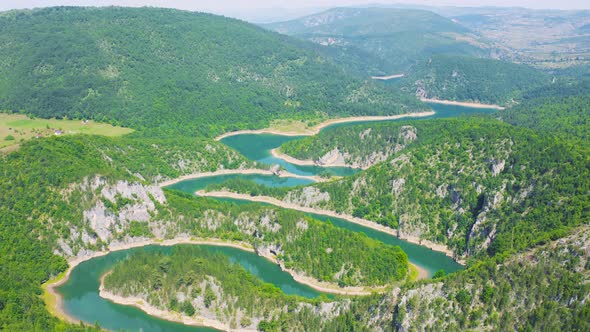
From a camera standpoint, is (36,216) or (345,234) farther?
(345,234)

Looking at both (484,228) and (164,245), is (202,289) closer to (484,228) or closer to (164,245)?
(164,245)

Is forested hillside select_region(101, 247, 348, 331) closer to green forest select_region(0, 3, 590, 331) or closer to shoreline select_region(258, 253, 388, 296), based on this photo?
green forest select_region(0, 3, 590, 331)

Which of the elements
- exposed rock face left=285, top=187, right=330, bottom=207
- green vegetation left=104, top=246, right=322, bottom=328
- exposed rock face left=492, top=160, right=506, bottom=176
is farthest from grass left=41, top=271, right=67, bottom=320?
exposed rock face left=492, top=160, right=506, bottom=176

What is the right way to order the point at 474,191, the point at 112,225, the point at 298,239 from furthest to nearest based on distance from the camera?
the point at 474,191
the point at 112,225
the point at 298,239

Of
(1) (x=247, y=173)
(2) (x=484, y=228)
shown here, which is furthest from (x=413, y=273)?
(1) (x=247, y=173)

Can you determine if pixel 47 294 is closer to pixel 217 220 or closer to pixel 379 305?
pixel 217 220

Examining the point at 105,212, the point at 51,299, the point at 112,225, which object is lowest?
the point at 51,299

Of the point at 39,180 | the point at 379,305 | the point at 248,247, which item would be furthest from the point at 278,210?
the point at 39,180

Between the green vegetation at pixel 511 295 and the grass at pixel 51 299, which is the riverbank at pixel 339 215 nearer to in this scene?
the green vegetation at pixel 511 295
